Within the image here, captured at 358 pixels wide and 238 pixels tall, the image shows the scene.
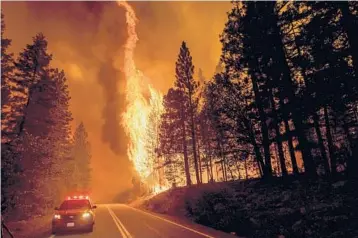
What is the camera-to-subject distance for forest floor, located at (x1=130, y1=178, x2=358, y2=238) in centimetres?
1240

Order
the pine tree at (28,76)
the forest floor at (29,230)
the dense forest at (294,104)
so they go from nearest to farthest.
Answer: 1. the dense forest at (294,104)
2. the forest floor at (29,230)
3. the pine tree at (28,76)

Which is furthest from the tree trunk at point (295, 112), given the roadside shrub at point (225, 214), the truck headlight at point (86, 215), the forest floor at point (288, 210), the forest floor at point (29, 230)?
the forest floor at point (29, 230)

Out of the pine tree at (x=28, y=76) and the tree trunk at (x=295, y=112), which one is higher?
the pine tree at (x=28, y=76)

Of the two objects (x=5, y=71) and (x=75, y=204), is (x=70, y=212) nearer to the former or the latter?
(x=75, y=204)

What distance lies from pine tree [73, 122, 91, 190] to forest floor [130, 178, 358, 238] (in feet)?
188

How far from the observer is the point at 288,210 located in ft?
52.4

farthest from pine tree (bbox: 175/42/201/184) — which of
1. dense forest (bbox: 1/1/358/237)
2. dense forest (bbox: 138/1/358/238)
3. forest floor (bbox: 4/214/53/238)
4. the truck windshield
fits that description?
the truck windshield

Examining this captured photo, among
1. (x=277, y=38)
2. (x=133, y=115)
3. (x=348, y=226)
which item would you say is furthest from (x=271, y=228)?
(x=133, y=115)

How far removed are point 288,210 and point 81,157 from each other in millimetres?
68174

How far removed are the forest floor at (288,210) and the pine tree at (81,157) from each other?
2262 inches

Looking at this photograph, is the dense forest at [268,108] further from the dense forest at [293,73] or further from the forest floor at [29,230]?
the forest floor at [29,230]

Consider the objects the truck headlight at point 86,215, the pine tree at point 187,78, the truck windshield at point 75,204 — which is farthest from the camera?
the pine tree at point 187,78

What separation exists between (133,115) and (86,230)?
67559 millimetres

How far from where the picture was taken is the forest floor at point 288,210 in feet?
40.7
